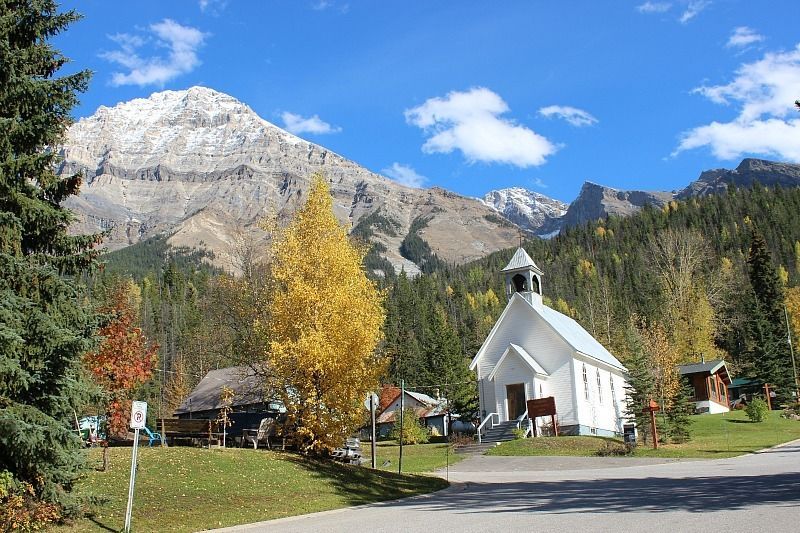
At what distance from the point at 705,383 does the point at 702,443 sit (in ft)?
86.0

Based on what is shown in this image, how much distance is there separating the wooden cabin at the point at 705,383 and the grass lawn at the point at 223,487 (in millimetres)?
43398

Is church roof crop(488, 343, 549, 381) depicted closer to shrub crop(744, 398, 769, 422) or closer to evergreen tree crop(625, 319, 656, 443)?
evergreen tree crop(625, 319, 656, 443)

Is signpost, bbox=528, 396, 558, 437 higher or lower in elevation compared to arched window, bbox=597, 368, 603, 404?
lower

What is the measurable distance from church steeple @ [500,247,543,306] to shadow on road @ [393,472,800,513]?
25.6m

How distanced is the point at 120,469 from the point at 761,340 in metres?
63.0

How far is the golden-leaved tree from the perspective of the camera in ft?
74.2

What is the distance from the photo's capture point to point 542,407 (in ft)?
132

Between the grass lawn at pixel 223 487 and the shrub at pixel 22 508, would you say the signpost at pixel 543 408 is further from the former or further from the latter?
the shrub at pixel 22 508

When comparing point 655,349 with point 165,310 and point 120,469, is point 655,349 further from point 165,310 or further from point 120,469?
point 165,310

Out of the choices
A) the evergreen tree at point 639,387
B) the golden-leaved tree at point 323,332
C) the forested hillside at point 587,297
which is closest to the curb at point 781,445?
the evergreen tree at point 639,387

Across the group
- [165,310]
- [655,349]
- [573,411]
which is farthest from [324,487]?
[165,310]

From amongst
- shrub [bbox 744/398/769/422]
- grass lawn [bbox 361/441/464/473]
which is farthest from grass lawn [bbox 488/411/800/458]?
grass lawn [bbox 361/441/464/473]

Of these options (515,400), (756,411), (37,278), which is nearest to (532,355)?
(515,400)

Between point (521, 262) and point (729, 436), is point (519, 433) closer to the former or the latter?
point (729, 436)
